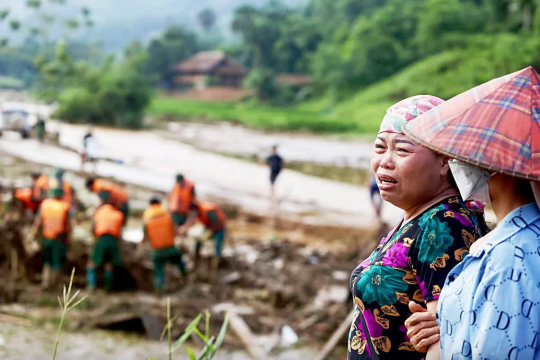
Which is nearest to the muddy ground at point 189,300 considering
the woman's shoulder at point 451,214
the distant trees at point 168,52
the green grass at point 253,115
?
the woman's shoulder at point 451,214

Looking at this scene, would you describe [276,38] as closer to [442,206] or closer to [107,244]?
[107,244]

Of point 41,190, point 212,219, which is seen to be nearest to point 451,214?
point 212,219

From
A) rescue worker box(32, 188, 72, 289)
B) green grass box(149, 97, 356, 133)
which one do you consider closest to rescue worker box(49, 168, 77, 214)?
rescue worker box(32, 188, 72, 289)

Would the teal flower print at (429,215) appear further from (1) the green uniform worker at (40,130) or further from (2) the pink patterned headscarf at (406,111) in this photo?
(1) the green uniform worker at (40,130)

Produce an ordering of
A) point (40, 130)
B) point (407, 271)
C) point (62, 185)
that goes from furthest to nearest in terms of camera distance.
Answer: point (40, 130), point (62, 185), point (407, 271)

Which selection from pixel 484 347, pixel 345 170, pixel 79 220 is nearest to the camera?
pixel 484 347

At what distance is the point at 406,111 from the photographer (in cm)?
189

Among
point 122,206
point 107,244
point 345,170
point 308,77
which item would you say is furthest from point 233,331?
point 308,77

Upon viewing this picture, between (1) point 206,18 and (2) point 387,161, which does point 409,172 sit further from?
(1) point 206,18

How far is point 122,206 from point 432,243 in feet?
29.0

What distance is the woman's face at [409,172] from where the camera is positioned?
1.86m

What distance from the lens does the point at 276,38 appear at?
175ft

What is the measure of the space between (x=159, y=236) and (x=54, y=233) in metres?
1.38

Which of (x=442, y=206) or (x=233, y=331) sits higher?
(x=442, y=206)
